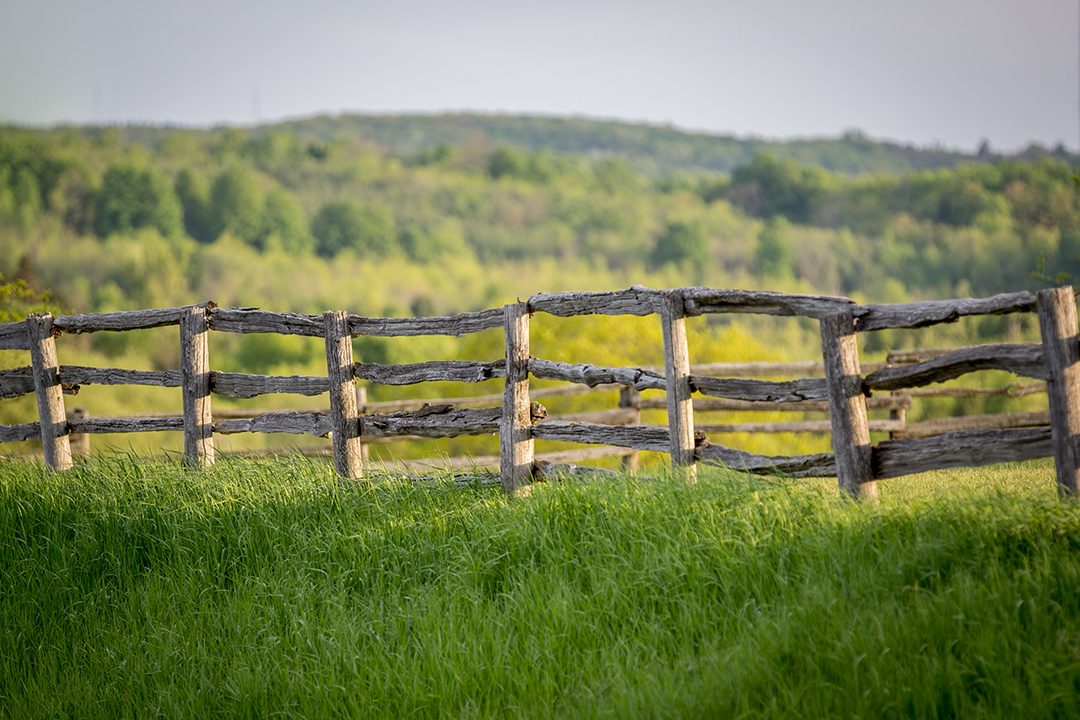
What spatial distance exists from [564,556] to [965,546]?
2.21 m

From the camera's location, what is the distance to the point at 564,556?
5695 millimetres

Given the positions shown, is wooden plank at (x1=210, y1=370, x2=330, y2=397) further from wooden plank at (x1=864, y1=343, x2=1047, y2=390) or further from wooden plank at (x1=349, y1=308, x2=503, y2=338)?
wooden plank at (x1=864, y1=343, x2=1047, y2=390)

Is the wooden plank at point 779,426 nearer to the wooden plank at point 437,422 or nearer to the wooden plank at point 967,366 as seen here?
the wooden plank at point 437,422

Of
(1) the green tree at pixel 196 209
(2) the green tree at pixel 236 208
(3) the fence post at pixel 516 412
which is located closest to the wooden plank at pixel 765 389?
(3) the fence post at pixel 516 412

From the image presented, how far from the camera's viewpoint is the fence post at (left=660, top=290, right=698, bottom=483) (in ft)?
20.7

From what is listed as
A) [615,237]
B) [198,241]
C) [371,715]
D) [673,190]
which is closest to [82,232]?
[198,241]

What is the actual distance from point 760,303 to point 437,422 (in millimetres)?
2883

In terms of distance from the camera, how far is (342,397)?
779cm

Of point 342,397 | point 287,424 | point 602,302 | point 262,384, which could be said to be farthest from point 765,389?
point 262,384

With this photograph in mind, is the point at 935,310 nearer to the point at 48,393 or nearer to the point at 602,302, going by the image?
the point at 602,302

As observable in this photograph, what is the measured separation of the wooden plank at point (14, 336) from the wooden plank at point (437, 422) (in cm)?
407

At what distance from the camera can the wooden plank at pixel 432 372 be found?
24.0 feet

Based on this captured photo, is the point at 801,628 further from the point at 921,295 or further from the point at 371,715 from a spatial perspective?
the point at 921,295

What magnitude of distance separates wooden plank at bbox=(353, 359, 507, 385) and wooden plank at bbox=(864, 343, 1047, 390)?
2902 millimetres
